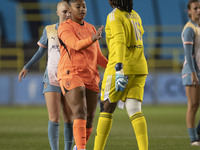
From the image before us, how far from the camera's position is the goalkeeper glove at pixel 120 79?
5.44 meters

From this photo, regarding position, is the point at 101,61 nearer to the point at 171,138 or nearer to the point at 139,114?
the point at 139,114

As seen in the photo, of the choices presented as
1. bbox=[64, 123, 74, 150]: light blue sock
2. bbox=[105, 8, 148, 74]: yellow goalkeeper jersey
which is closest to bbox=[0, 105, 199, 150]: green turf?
bbox=[64, 123, 74, 150]: light blue sock

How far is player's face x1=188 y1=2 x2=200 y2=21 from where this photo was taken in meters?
7.94

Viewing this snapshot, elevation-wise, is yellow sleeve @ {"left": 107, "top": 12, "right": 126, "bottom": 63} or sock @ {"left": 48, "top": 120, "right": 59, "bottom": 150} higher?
yellow sleeve @ {"left": 107, "top": 12, "right": 126, "bottom": 63}

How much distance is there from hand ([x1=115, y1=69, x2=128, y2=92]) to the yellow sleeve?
136 mm

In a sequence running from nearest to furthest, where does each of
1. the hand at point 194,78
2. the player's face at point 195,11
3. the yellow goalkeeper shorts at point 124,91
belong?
the yellow goalkeeper shorts at point 124,91 → the hand at point 194,78 → the player's face at point 195,11

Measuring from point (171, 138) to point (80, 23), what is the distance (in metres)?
3.77

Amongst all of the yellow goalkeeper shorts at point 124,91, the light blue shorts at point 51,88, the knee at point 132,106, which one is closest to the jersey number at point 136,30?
the yellow goalkeeper shorts at point 124,91

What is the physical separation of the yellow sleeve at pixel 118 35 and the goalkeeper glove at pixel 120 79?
64mm

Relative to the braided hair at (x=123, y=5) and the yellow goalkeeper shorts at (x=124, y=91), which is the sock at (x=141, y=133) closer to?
the yellow goalkeeper shorts at (x=124, y=91)

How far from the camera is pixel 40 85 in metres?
20.4

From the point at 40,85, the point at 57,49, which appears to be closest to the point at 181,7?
the point at 40,85

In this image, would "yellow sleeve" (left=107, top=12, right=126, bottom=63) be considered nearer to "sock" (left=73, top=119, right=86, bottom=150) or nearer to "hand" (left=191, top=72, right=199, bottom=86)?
"sock" (left=73, top=119, right=86, bottom=150)

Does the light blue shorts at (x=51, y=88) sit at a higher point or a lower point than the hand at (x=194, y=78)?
higher
